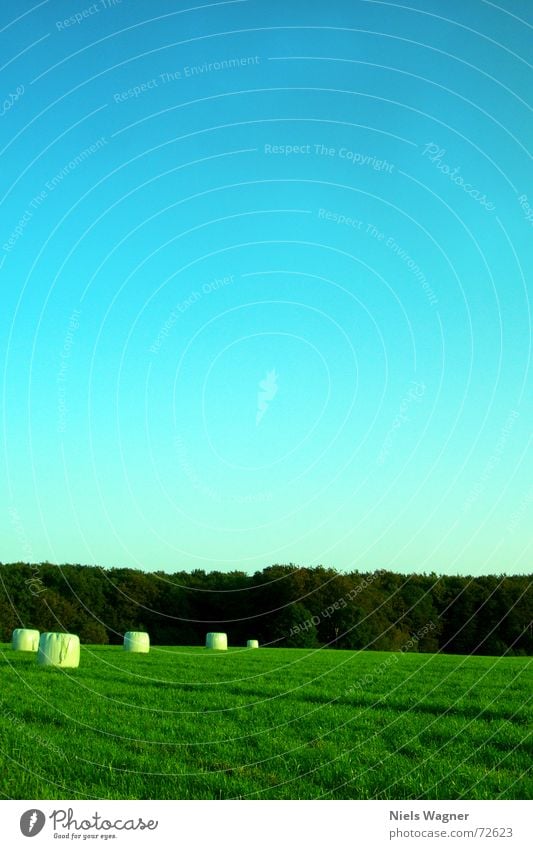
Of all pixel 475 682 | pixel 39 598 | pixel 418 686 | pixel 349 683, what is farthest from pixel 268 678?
pixel 39 598

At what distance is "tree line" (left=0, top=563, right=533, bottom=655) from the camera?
63938 millimetres

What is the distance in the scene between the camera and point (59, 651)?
22.9m

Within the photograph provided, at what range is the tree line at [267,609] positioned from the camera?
210ft

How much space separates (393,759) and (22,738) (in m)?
5.20

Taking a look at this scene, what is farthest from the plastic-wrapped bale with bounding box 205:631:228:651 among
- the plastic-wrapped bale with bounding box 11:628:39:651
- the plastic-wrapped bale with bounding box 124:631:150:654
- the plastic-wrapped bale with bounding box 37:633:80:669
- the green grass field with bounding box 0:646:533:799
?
the green grass field with bounding box 0:646:533:799
